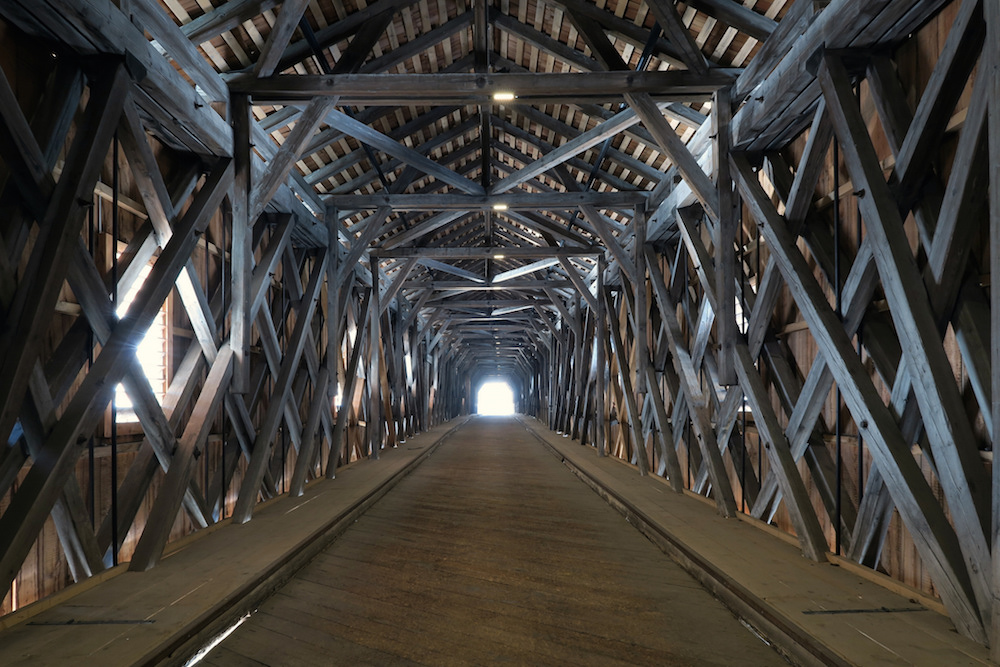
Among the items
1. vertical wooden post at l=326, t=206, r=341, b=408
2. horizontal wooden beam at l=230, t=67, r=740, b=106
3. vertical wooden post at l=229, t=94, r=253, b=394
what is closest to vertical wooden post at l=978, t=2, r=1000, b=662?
horizontal wooden beam at l=230, t=67, r=740, b=106

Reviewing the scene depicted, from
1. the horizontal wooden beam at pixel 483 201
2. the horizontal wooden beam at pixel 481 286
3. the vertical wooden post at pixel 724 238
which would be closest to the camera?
the vertical wooden post at pixel 724 238

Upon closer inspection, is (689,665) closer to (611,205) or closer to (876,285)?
(876,285)

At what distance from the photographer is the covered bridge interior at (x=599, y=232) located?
110 inches

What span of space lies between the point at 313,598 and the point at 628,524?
9.30ft

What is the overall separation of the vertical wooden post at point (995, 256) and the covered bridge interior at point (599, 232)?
0.06 ft

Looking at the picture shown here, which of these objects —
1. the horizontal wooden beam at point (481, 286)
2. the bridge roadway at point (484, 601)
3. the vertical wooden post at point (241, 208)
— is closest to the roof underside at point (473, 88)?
the vertical wooden post at point (241, 208)

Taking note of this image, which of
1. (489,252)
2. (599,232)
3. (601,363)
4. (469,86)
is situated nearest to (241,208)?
(469,86)

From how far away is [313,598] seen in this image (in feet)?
11.0

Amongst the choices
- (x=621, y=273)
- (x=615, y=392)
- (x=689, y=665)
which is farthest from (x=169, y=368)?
(x=615, y=392)

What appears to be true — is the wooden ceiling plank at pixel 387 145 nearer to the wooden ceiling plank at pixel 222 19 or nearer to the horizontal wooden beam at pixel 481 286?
the wooden ceiling plank at pixel 222 19

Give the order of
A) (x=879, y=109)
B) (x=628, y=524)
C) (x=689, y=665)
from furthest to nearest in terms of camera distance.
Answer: (x=628, y=524) < (x=879, y=109) < (x=689, y=665)

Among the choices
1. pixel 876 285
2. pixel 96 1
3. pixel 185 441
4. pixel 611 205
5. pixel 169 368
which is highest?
pixel 611 205

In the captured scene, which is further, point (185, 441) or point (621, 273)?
point (621, 273)

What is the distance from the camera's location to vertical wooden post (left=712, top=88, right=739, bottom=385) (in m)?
4.71
